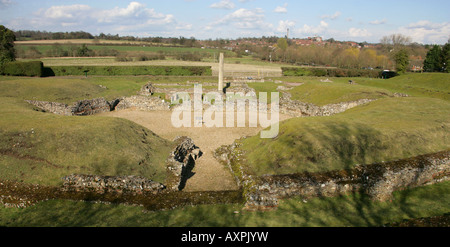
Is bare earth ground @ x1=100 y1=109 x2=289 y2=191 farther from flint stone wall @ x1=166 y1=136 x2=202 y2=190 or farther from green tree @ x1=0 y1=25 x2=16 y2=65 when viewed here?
green tree @ x1=0 y1=25 x2=16 y2=65

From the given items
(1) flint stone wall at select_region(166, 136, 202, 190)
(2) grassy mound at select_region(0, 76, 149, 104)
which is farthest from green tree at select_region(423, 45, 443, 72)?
(1) flint stone wall at select_region(166, 136, 202, 190)

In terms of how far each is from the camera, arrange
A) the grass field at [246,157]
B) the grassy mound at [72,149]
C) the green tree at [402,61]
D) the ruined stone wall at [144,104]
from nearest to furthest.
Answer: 1. the grass field at [246,157]
2. the grassy mound at [72,149]
3. the ruined stone wall at [144,104]
4. the green tree at [402,61]

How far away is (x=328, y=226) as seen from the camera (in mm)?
9281

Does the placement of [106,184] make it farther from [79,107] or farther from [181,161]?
[79,107]

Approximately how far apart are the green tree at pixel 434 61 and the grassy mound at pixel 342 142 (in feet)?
154

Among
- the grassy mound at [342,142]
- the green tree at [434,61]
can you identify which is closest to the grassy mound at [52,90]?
the grassy mound at [342,142]

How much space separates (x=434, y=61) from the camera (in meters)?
56.0

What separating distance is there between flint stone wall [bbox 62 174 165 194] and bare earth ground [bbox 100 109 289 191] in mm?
2474

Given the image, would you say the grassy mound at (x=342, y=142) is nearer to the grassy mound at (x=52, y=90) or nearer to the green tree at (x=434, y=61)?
the grassy mound at (x=52, y=90)

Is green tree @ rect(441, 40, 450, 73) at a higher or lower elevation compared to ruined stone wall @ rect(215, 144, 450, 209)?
higher

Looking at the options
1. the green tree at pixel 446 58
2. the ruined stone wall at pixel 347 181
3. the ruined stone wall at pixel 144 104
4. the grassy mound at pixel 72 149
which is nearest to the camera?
the ruined stone wall at pixel 347 181

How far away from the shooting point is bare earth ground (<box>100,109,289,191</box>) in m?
14.1

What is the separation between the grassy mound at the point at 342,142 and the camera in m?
13.0
